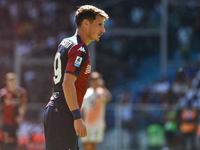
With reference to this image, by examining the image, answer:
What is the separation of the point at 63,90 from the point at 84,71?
0.30 meters

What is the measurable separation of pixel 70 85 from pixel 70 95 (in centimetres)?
9

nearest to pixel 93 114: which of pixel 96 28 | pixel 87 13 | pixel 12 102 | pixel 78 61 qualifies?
pixel 12 102

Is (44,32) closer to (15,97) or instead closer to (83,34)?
(15,97)

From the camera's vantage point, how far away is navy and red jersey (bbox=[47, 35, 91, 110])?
12.0 ft

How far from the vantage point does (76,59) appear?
3.64m

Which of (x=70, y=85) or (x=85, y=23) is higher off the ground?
(x=85, y=23)

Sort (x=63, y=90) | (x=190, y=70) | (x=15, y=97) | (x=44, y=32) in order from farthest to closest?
(x=44, y=32) < (x=190, y=70) < (x=15, y=97) < (x=63, y=90)

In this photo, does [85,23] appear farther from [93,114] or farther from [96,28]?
[93,114]

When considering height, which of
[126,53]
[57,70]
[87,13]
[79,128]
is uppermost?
[126,53]

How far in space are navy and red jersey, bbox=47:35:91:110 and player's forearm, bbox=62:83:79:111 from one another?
0.41 ft

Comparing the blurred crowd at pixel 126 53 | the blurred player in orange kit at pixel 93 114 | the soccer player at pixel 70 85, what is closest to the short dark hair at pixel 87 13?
the soccer player at pixel 70 85

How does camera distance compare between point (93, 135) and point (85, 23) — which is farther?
point (93, 135)

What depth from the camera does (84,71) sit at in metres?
3.82

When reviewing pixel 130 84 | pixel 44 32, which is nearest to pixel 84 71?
pixel 130 84
